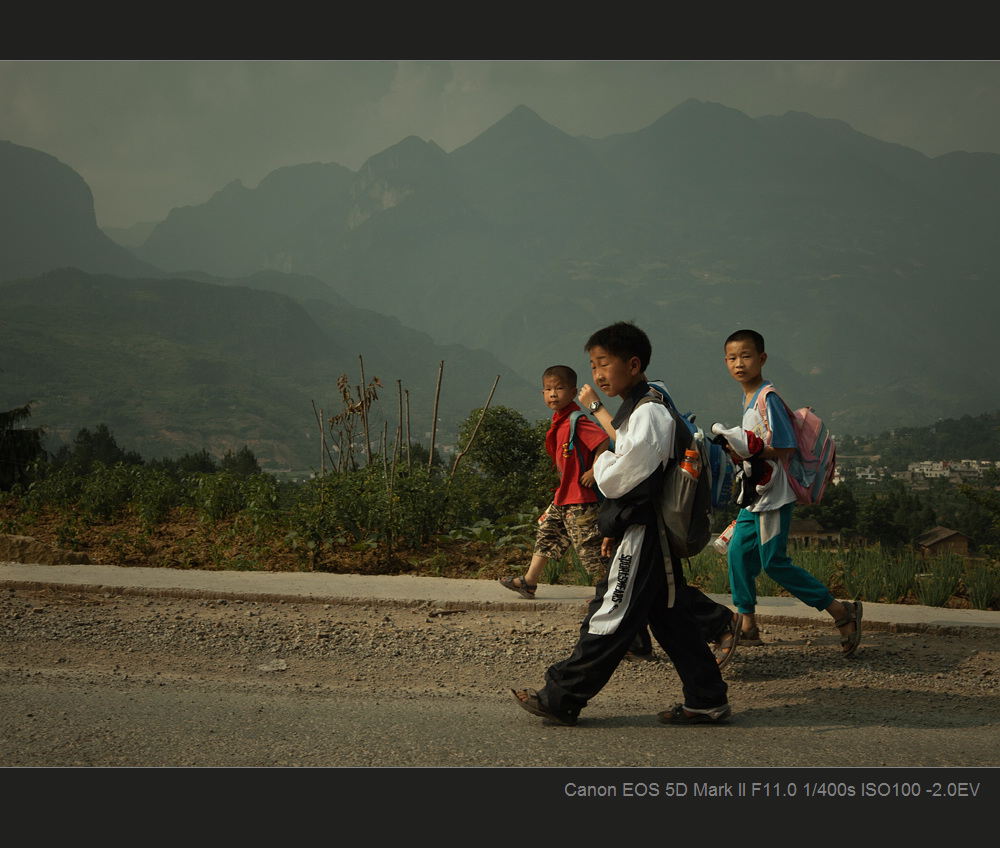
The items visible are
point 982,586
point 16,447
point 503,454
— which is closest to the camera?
point 982,586

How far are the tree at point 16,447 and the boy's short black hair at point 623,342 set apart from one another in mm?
16178

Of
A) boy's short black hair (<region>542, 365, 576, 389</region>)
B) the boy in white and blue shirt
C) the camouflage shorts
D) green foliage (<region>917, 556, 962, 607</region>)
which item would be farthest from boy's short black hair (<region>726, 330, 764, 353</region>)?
green foliage (<region>917, 556, 962, 607</region>)

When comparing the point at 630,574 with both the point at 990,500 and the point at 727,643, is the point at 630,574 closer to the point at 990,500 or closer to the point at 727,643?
the point at 727,643

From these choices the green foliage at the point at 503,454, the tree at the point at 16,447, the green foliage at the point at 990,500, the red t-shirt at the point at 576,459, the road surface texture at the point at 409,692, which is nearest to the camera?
the road surface texture at the point at 409,692

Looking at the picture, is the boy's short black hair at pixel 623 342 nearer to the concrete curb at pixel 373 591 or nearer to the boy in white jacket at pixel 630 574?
the boy in white jacket at pixel 630 574

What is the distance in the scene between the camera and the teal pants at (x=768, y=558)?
459cm

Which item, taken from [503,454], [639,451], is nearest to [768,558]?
[639,451]

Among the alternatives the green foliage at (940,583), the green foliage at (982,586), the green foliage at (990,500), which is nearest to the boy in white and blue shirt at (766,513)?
the green foliage at (940,583)

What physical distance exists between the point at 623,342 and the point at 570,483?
1.82 meters

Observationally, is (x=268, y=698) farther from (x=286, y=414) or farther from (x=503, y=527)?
(x=286, y=414)

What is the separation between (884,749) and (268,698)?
297 centimetres

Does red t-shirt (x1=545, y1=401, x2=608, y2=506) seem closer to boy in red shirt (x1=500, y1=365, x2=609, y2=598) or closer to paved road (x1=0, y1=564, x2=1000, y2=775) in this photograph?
boy in red shirt (x1=500, y1=365, x2=609, y2=598)

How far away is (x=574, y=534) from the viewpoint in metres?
5.35

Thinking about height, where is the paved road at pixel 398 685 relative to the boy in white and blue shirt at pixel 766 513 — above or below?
below
